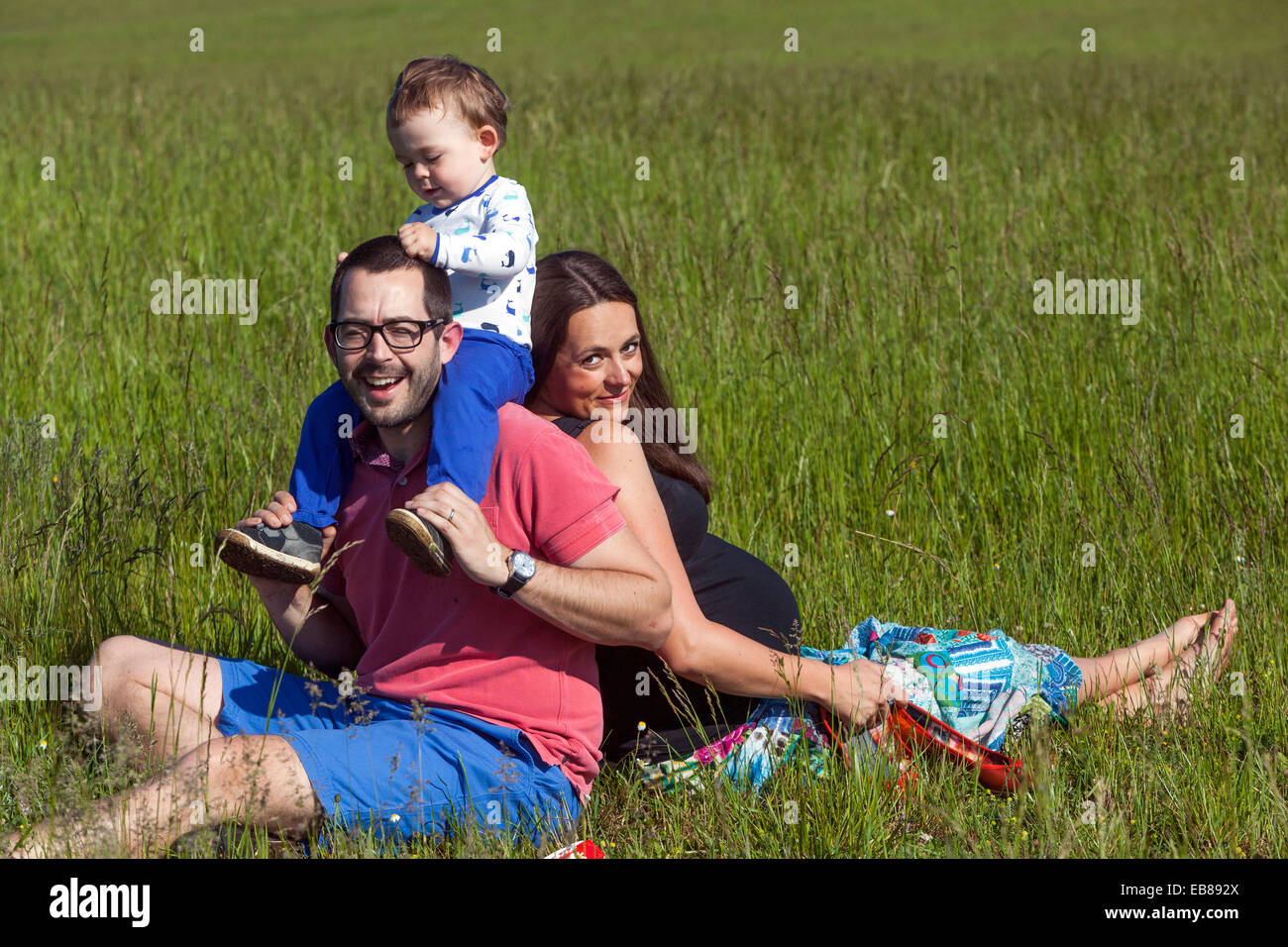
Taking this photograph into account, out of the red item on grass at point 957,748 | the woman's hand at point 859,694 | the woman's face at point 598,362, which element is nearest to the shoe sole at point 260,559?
the woman's face at point 598,362

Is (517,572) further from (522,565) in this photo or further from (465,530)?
(465,530)

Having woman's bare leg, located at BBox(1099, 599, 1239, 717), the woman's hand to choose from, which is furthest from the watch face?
woman's bare leg, located at BBox(1099, 599, 1239, 717)

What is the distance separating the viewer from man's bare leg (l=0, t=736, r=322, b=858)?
213 centimetres

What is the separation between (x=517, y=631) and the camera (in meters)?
2.46

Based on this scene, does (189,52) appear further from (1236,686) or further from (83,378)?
(1236,686)

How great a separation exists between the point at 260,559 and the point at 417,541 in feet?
1.61

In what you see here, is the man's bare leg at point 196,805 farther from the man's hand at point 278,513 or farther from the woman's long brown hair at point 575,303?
the woman's long brown hair at point 575,303

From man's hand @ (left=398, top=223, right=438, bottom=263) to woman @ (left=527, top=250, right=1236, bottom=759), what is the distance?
509mm

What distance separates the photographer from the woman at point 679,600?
263 cm

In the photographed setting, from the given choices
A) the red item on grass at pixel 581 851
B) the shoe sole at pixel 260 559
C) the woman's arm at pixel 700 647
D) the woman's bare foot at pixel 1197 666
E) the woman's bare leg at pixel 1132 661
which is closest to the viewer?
the red item on grass at pixel 581 851

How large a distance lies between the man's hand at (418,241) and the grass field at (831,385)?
830 millimetres

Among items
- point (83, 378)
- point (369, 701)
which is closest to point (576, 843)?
point (369, 701)
